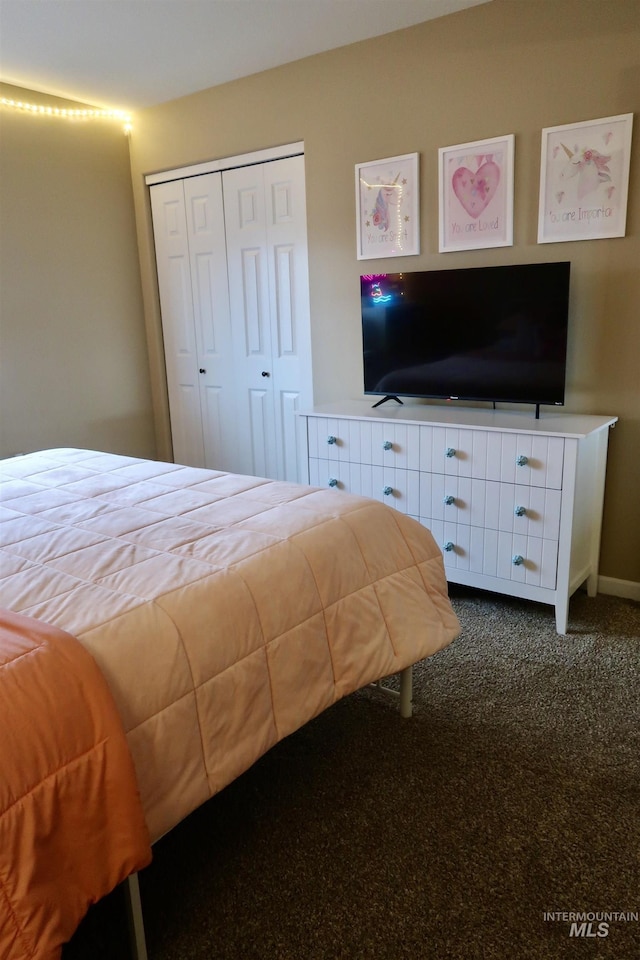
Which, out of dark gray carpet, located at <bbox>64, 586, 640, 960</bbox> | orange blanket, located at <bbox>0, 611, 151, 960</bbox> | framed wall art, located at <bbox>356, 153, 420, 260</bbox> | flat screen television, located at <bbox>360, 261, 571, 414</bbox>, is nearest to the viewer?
orange blanket, located at <bbox>0, 611, 151, 960</bbox>

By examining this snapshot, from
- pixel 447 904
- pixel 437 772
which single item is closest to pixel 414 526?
pixel 437 772

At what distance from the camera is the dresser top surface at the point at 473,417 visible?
8.69 ft

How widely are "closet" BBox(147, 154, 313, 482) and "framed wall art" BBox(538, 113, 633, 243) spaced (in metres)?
1.36

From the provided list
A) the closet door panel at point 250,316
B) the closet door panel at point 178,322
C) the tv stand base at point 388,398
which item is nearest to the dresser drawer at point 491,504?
the tv stand base at point 388,398

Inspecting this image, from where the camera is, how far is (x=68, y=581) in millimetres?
1503

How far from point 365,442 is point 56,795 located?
2.24m

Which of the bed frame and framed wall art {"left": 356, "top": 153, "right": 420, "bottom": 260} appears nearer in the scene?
the bed frame

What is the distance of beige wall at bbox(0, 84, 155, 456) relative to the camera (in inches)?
148

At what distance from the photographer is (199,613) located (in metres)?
1.41

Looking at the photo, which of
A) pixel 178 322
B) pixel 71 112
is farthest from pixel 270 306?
pixel 71 112

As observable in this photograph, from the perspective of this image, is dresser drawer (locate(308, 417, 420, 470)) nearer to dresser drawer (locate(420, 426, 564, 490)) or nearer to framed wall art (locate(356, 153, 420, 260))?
dresser drawer (locate(420, 426, 564, 490))

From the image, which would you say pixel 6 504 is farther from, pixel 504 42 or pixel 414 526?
pixel 504 42

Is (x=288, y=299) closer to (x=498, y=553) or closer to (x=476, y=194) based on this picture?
(x=476, y=194)

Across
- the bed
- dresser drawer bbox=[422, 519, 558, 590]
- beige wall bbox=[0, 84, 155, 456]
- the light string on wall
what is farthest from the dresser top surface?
the light string on wall
